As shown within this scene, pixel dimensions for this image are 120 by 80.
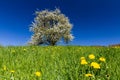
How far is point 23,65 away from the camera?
6.66m

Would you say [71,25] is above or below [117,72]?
above

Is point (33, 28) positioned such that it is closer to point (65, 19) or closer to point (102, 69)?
point (65, 19)

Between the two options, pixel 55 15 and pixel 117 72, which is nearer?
pixel 117 72

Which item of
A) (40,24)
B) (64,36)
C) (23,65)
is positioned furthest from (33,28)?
(23,65)

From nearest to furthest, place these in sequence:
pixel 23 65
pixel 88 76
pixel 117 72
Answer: pixel 88 76, pixel 117 72, pixel 23 65

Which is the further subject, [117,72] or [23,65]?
[23,65]

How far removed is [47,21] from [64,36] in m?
5.66

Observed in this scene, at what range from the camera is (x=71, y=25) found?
2731 inches

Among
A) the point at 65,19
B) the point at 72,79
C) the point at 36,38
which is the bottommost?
the point at 72,79

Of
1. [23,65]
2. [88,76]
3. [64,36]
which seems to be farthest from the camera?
[64,36]

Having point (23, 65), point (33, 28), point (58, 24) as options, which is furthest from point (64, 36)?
point (23, 65)

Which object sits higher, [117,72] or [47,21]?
[47,21]

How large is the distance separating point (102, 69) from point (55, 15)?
6438 cm

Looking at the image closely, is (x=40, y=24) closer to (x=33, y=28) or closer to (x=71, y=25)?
(x=33, y=28)
